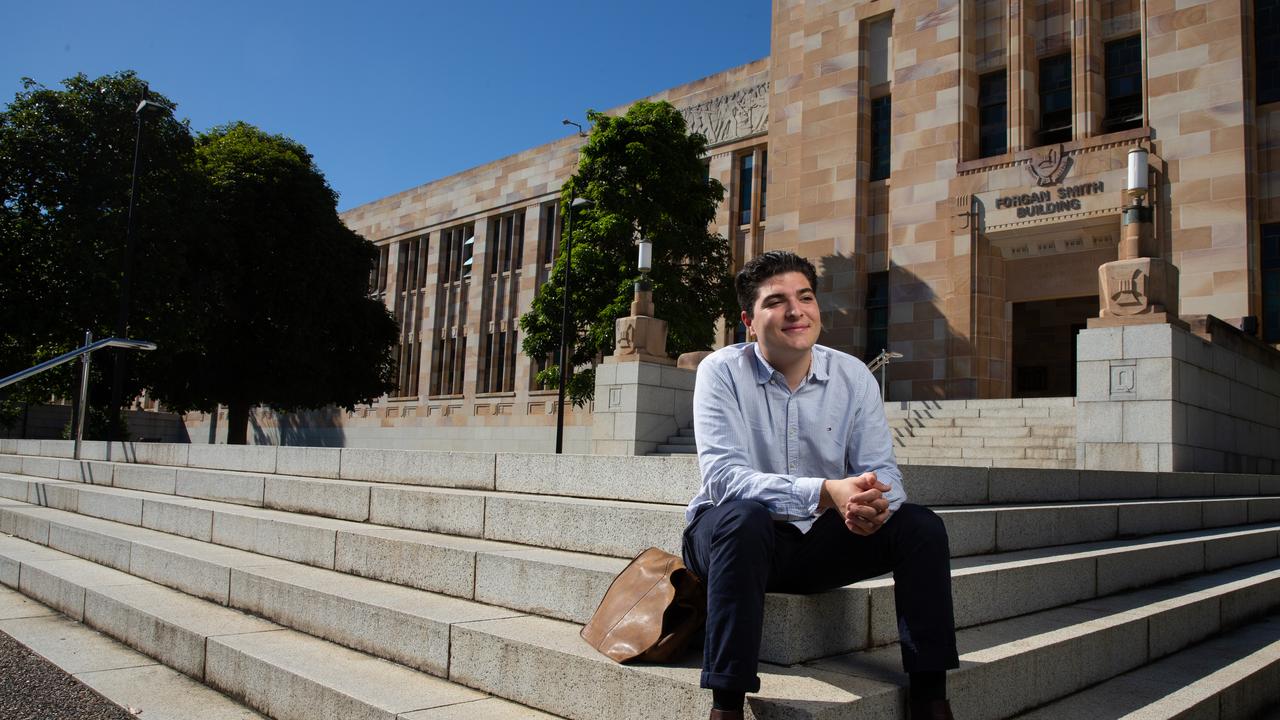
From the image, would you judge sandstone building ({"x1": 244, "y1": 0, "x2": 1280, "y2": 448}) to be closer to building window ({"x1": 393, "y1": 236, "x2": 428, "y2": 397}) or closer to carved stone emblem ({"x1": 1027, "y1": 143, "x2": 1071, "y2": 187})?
carved stone emblem ({"x1": 1027, "y1": 143, "x2": 1071, "y2": 187})

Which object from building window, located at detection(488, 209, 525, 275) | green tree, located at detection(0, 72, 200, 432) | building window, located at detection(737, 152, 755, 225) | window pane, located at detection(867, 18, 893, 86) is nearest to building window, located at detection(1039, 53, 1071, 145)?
window pane, located at detection(867, 18, 893, 86)

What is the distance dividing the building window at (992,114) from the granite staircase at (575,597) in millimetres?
14379

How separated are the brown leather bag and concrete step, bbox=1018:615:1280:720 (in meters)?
1.47

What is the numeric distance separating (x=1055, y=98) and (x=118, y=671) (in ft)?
69.0

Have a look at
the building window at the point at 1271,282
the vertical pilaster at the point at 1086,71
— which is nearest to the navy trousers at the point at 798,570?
the building window at the point at 1271,282

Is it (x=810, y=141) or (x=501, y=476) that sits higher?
(x=810, y=141)

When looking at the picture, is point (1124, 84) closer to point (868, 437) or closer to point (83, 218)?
point (868, 437)

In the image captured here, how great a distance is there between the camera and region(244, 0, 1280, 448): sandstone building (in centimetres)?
1698

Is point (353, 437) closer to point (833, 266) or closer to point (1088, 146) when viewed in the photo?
point (833, 266)

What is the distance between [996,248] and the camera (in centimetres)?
2011

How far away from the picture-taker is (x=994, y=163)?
19672 mm

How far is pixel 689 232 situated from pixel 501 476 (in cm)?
1742

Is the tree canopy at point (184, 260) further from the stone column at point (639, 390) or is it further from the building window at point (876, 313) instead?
the building window at point (876, 313)

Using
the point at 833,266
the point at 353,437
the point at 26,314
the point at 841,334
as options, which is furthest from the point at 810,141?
the point at 353,437
